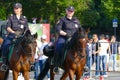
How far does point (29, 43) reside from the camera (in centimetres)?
1648

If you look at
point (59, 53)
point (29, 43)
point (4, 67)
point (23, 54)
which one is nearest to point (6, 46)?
point (4, 67)

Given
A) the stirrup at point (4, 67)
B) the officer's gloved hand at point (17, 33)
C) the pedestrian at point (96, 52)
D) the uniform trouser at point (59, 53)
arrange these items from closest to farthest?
1. the officer's gloved hand at point (17, 33)
2. the uniform trouser at point (59, 53)
3. the stirrup at point (4, 67)
4. the pedestrian at point (96, 52)

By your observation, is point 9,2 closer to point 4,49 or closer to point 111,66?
point 111,66

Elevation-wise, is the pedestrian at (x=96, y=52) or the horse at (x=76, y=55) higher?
the horse at (x=76, y=55)

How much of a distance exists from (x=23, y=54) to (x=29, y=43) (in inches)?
23.2

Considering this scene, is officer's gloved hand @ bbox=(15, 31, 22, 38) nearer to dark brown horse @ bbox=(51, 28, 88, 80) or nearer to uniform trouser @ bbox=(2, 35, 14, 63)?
uniform trouser @ bbox=(2, 35, 14, 63)

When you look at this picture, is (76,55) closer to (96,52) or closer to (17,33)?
(17,33)

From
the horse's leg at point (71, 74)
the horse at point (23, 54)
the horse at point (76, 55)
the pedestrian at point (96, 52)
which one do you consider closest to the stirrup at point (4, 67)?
the horse at point (23, 54)

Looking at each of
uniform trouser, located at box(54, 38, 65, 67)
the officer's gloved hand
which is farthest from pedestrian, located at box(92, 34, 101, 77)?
the officer's gloved hand

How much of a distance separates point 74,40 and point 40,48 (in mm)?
5889

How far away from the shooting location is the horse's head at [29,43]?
16438 mm

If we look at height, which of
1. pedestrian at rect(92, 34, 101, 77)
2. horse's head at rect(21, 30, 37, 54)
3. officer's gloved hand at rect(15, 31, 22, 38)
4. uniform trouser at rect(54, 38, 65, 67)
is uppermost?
officer's gloved hand at rect(15, 31, 22, 38)

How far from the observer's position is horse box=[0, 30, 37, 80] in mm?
16516

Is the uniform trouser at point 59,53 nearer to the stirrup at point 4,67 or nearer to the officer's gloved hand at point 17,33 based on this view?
the officer's gloved hand at point 17,33
